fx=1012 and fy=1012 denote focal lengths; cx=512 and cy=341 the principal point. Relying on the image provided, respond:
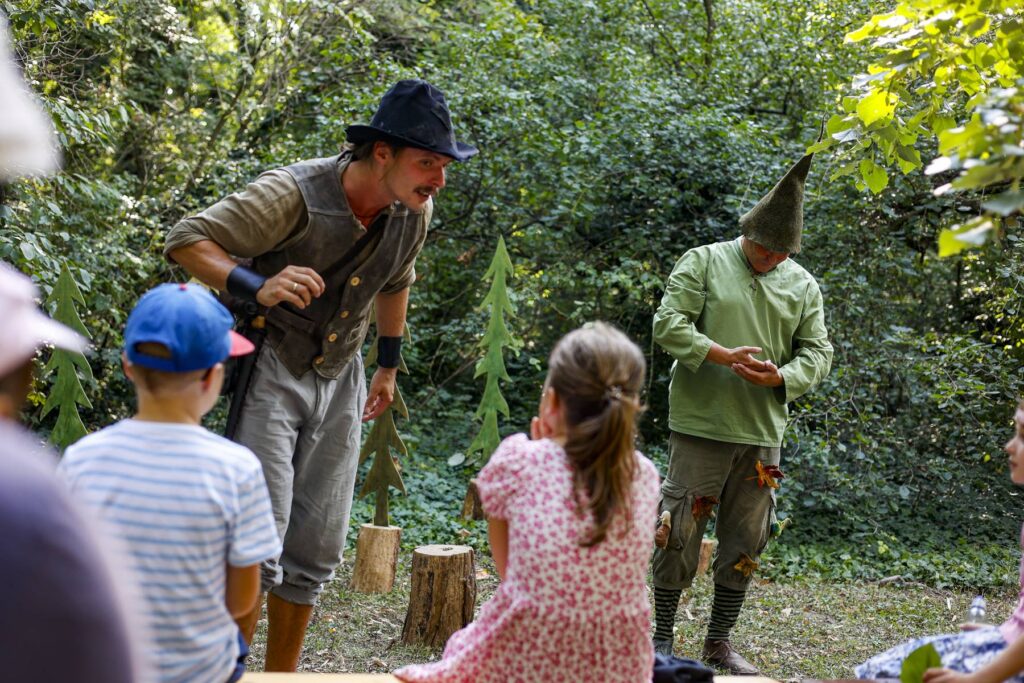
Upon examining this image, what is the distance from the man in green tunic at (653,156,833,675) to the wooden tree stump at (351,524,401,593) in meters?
1.90

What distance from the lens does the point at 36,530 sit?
905 mm

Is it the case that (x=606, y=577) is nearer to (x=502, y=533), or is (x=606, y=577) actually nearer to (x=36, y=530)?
(x=502, y=533)

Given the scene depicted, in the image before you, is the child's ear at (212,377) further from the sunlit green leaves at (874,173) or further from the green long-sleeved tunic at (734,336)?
the sunlit green leaves at (874,173)

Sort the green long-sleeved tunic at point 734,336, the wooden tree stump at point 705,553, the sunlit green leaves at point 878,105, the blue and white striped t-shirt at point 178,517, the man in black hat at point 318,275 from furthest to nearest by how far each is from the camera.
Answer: the wooden tree stump at point 705,553 < the green long-sleeved tunic at point 734,336 < the sunlit green leaves at point 878,105 < the man in black hat at point 318,275 < the blue and white striped t-shirt at point 178,517

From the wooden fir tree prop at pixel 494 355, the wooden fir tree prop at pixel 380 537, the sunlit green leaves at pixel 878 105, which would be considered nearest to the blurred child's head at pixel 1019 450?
the sunlit green leaves at pixel 878 105

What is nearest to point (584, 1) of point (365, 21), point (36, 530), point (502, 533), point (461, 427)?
point (365, 21)

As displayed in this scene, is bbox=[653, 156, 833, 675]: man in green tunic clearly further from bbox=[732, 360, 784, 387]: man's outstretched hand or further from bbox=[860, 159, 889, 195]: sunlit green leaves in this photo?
bbox=[860, 159, 889, 195]: sunlit green leaves

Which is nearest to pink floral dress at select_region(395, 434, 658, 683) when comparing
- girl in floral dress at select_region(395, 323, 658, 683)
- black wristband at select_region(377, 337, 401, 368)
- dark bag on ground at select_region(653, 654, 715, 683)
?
girl in floral dress at select_region(395, 323, 658, 683)

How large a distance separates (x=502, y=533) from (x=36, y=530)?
169 cm

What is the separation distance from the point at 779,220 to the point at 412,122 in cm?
184

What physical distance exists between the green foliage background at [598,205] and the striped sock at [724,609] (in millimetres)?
2464

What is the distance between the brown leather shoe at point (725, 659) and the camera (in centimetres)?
456

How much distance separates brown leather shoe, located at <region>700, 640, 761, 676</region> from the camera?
4.56 meters

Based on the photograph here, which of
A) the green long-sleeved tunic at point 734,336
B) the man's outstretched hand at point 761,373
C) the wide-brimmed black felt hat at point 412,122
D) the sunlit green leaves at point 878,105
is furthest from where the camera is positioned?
the green long-sleeved tunic at point 734,336
